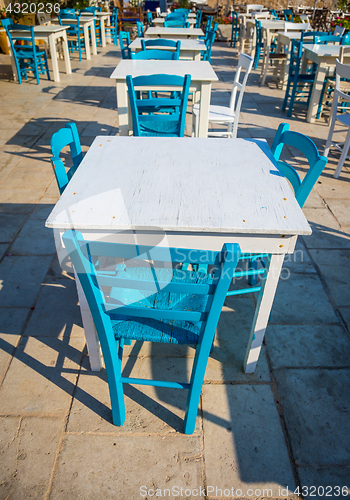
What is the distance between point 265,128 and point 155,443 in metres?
4.55

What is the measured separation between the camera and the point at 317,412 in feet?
5.54

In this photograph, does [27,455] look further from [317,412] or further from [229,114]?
[229,114]

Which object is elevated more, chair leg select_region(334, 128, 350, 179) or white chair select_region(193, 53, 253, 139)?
white chair select_region(193, 53, 253, 139)

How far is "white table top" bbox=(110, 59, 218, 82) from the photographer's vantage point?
136 inches

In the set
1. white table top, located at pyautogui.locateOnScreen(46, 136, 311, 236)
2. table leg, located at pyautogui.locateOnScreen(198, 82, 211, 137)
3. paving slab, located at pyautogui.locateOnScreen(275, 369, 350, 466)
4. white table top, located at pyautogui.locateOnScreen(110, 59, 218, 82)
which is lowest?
paving slab, located at pyautogui.locateOnScreen(275, 369, 350, 466)

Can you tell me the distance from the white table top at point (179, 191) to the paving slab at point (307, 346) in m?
0.89

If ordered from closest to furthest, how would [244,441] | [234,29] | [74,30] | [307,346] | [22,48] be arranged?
[244,441], [307,346], [22,48], [74,30], [234,29]

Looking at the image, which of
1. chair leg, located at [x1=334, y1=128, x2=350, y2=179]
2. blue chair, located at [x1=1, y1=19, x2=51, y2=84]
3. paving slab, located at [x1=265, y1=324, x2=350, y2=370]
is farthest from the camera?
blue chair, located at [x1=1, y1=19, x2=51, y2=84]

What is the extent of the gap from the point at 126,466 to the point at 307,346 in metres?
1.12

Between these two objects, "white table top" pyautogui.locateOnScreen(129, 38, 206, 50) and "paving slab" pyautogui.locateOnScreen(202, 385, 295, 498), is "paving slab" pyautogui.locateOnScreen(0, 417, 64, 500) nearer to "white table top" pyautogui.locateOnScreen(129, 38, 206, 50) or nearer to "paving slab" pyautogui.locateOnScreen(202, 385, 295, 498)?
"paving slab" pyautogui.locateOnScreen(202, 385, 295, 498)

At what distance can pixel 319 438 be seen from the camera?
1.59 m

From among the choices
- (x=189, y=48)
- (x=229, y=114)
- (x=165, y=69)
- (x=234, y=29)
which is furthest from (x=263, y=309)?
(x=234, y=29)

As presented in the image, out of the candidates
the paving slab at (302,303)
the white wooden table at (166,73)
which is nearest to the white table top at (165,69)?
the white wooden table at (166,73)

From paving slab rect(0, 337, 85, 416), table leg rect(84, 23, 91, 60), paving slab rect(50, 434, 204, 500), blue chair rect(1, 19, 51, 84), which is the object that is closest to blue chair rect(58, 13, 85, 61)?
table leg rect(84, 23, 91, 60)
